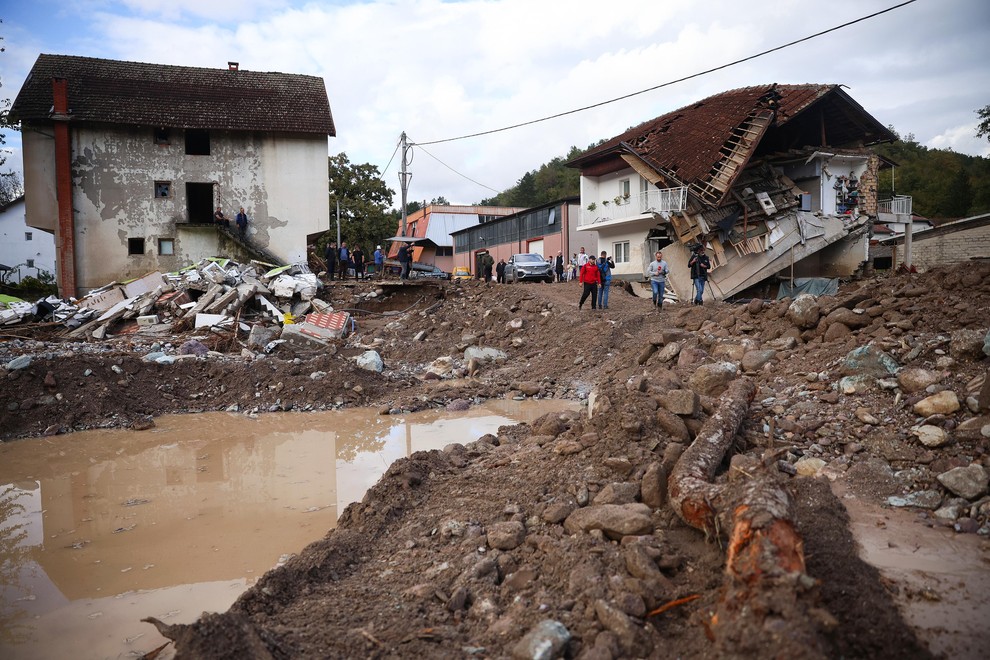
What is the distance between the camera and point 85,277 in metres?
23.2

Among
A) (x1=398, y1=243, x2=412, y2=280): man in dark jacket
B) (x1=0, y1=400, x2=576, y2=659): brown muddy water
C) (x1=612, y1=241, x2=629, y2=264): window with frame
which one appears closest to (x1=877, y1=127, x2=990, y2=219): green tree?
(x1=612, y1=241, x2=629, y2=264): window with frame

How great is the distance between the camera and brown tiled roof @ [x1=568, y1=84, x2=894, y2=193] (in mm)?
20953

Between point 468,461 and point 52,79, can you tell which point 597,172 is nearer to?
point 52,79

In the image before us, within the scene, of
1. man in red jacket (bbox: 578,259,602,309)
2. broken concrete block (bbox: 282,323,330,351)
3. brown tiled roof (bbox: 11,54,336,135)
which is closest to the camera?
broken concrete block (bbox: 282,323,330,351)

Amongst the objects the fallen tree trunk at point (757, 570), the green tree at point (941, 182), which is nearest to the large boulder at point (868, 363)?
the fallen tree trunk at point (757, 570)

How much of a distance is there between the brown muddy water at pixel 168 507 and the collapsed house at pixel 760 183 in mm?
12771

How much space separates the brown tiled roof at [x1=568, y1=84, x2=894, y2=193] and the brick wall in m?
4.96

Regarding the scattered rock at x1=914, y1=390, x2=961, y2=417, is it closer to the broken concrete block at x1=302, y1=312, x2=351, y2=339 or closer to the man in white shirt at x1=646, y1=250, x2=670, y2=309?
the man in white shirt at x1=646, y1=250, x2=670, y2=309

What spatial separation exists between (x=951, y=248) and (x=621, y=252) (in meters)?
13.4

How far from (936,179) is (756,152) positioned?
74.8 feet

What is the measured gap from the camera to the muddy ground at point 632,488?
3191mm

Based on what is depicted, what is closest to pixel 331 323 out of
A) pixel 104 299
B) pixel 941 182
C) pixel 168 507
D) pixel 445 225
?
pixel 104 299

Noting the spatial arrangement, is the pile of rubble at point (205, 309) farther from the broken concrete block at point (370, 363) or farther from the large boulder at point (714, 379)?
the large boulder at point (714, 379)

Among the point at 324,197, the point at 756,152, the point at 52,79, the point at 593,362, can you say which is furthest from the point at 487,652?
the point at 52,79
